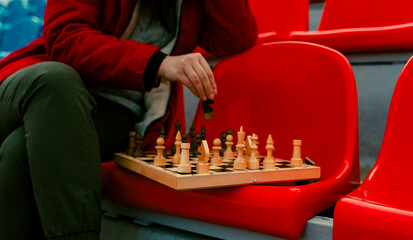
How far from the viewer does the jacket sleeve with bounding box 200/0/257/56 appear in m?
1.20

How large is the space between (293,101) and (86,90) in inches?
20.2

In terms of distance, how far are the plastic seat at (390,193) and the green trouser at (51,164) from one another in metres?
0.44

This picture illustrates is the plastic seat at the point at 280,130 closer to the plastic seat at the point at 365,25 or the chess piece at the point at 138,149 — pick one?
the chess piece at the point at 138,149

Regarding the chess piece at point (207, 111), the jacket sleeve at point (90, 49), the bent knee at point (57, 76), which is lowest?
the chess piece at point (207, 111)

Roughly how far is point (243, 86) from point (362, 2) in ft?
3.20

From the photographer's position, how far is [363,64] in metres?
1.58

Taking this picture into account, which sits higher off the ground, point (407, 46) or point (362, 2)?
point (362, 2)

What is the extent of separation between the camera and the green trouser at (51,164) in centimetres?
71

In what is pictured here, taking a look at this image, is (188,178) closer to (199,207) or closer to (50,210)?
(199,207)

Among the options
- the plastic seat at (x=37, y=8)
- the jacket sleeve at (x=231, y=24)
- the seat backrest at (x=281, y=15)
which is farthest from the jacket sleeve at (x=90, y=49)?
the plastic seat at (x=37, y=8)

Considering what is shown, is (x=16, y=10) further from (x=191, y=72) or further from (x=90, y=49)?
(x=191, y=72)

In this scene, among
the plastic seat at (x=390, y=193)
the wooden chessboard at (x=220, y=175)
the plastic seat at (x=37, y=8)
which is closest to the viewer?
the plastic seat at (x=390, y=193)

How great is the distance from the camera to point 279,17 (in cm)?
195

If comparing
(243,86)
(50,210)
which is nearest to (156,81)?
(243,86)
